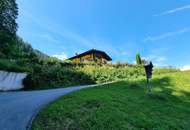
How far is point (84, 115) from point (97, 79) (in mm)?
16427

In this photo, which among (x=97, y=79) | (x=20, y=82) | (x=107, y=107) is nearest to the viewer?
(x=107, y=107)

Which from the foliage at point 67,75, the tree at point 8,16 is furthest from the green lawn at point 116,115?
the foliage at point 67,75

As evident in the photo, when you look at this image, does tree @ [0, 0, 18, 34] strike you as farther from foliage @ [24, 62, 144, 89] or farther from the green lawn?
the green lawn

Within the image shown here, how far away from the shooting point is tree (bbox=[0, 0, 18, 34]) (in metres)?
16.3

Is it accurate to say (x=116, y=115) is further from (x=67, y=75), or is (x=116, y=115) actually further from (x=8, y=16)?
(x=67, y=75)

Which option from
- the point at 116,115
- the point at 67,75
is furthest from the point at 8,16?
the point at 116,115

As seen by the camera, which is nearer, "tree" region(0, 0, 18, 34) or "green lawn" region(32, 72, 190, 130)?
"green lawn" region(32, 72, 190, 130)

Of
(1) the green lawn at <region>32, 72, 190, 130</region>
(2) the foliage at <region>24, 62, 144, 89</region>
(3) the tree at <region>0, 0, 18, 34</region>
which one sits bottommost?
(1) the green lawn at <region>32, 72, 190, 130</region>

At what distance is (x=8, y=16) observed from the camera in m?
16.7

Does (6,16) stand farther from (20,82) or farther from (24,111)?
(24,111)

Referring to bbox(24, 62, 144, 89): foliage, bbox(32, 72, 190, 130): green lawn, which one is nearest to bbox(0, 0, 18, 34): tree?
bbox(24, 62, 144, 89): foliage

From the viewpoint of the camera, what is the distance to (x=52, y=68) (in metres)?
22.7

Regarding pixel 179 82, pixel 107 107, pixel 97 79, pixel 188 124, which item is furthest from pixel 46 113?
pixel 97 79

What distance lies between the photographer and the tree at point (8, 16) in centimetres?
1631
